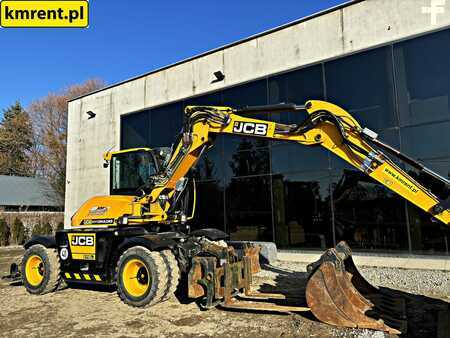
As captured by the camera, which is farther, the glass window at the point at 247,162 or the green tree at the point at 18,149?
the green tree at the point at 18,149

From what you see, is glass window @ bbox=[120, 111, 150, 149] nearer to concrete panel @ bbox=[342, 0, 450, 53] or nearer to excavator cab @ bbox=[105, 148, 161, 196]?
excavator cab @ bbox=[105, 148, 161, 196]

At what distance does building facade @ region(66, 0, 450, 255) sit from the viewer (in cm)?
979

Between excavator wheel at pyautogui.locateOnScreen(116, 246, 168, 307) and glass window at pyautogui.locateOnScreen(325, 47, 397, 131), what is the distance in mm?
7383

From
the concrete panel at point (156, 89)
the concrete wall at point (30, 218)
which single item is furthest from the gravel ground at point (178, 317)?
the concrete wall at point (30, 218)

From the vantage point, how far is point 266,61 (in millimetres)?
12688

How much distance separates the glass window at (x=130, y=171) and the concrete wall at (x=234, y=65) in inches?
240

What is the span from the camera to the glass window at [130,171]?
327 inches

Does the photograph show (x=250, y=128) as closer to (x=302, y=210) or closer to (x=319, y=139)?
(x=319, y=139)

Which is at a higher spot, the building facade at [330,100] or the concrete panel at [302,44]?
the concrete panel at [302,44]

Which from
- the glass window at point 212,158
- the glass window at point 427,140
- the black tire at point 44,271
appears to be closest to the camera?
the black tire at point 44,271

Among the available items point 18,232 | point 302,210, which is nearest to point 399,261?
point 302,210

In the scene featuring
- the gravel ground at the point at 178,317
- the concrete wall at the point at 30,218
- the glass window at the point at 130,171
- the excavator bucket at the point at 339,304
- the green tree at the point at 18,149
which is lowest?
the gravel ground at the point at 178,317

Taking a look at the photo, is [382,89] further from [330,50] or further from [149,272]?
[149,272]

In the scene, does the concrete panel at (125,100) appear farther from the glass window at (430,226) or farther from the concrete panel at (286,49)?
the glass window at (430,226)
